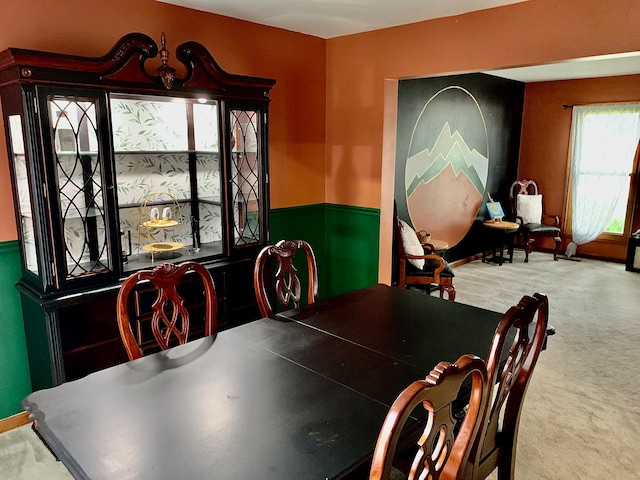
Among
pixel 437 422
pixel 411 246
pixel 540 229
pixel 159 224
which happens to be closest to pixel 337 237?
pixel 411 246

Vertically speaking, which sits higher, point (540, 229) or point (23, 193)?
point (23, 193)

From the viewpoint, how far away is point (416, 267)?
4426 millimetres

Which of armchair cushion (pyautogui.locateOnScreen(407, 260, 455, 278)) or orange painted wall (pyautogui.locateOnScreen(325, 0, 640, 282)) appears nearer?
orange painted wall (pyautogui.locateOnScreen(325, 0, 640, 282))

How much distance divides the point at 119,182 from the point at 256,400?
2.00 meters

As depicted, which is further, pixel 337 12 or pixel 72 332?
pixel 337 12

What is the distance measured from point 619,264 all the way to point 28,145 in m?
6.97

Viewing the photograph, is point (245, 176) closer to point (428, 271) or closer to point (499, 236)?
point (428, 271)

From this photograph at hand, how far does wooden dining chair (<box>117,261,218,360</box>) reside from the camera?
6.13 ft

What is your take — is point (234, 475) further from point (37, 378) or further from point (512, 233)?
point (512, 233)

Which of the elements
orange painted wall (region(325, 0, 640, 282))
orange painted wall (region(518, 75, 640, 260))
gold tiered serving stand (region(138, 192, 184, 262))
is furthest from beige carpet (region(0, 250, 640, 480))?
orange painted wall (region(518, 75, 640, 260))

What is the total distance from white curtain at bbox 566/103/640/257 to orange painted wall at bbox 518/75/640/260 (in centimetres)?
14

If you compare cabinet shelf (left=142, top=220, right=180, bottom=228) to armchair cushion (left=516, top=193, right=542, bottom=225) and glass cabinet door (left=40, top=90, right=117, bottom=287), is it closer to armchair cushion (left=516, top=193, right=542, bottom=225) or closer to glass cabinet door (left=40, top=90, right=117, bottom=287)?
glass cabinet door (left=40, top=90, right=117, bottom=287)

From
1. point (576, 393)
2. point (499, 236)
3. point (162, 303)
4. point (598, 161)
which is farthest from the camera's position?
point (499, 236)

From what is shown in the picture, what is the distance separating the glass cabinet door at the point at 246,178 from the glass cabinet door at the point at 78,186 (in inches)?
32.5
